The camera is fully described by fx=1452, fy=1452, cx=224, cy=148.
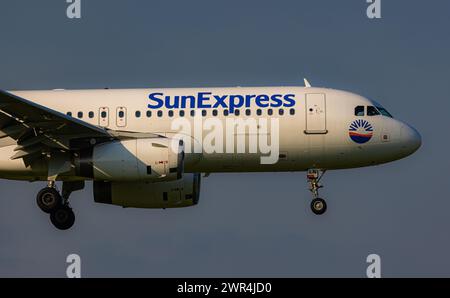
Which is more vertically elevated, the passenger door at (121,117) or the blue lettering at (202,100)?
the blue lettering at (202,100)

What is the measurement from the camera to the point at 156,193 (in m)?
60.4

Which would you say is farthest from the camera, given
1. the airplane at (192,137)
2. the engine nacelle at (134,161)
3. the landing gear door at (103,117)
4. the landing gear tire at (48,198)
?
the landing gear door at (103,117)

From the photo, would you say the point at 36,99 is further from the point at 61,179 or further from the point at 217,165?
the point at 217,165

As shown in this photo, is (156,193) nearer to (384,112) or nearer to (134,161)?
(134,161)

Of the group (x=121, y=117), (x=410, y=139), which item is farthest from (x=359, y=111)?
(x=121, y=117)

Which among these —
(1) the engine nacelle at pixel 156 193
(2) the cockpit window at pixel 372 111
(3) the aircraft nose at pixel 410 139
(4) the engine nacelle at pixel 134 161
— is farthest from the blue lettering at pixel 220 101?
(3) the aircraft nose at pixel 410 139

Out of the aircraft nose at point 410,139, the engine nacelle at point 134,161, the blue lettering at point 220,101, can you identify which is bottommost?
the engine nacelle at point 134,161

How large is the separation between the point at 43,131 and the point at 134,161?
149 inches

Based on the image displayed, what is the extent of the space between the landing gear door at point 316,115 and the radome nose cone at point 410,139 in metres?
3.22

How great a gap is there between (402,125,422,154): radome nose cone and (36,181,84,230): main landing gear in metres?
13.2

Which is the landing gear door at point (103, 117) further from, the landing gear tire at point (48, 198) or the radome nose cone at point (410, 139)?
the radome nose cone at point (410, 139)

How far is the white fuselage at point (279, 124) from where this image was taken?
56.0m

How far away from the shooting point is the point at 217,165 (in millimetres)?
56656

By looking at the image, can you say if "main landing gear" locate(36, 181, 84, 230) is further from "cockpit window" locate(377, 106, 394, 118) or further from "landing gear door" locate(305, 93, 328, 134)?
"cockpit window" locate(377, 106, 394, 118)
